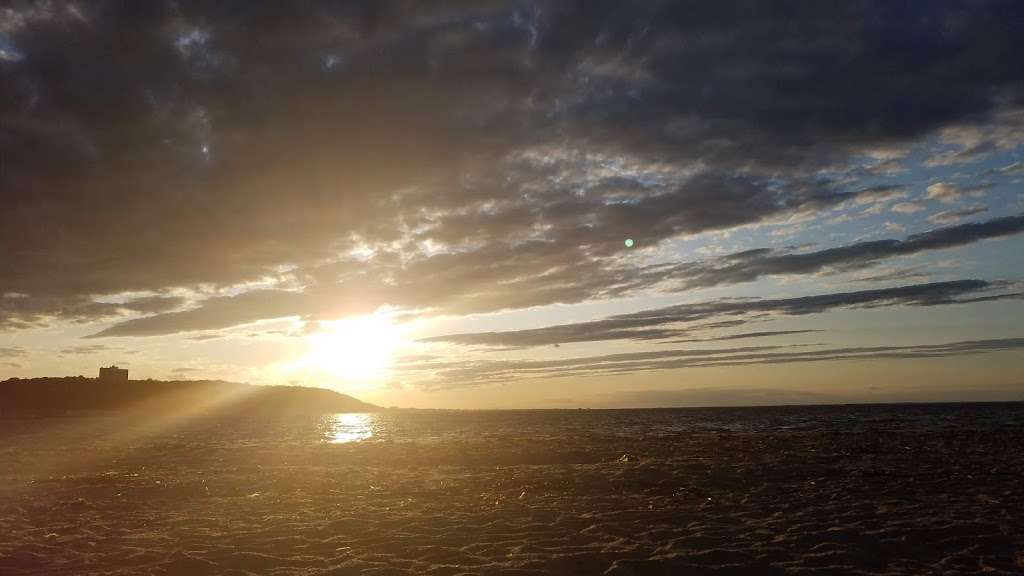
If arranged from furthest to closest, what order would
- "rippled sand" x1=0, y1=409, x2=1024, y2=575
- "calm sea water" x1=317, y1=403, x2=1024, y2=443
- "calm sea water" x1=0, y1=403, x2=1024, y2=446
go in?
1. "calm sea water" x1=317, y1=403, x2=1024, y2=443
2. "calm sea water" x1=0, y1=403, x2=1024, y2=446
3. "rippled sand" x1=0, y1=409, x2=1024, y2=575

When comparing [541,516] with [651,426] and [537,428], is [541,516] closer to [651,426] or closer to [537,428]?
[537,428]

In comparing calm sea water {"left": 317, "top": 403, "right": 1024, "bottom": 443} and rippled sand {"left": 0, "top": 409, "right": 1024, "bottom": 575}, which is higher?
rippled sand {"left": 0, "top": 409, "right": 1024, "bottom": 575}

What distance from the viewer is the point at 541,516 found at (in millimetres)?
17359

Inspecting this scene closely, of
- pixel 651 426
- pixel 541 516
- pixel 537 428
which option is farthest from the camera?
pixel 537 428

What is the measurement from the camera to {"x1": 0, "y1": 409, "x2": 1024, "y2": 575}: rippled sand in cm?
1249

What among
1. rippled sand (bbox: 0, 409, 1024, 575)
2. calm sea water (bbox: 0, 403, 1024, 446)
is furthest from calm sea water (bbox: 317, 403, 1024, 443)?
rippled sand (bbox: 0, 409, 1024, 575)

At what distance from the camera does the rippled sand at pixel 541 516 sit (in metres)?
12.5

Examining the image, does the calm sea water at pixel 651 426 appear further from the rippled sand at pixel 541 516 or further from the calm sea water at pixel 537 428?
the rippled sand at pixel 541 516

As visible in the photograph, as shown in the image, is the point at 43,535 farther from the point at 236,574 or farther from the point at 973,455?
the point at 973,455

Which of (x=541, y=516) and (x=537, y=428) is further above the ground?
(x=541, y=516)

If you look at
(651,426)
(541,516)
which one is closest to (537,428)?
(651,426)

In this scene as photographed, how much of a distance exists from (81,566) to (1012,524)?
19.7 m

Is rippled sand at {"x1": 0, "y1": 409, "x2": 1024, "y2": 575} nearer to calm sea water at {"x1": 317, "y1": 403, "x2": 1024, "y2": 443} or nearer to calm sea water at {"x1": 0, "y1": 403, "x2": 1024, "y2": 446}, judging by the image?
calm sea water at {"x1": 0, "y1": 403, "x2": 1024, "y2": 446}

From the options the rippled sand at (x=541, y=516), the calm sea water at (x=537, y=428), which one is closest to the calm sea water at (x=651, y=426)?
the calm sea water at (x=537, y=428)
